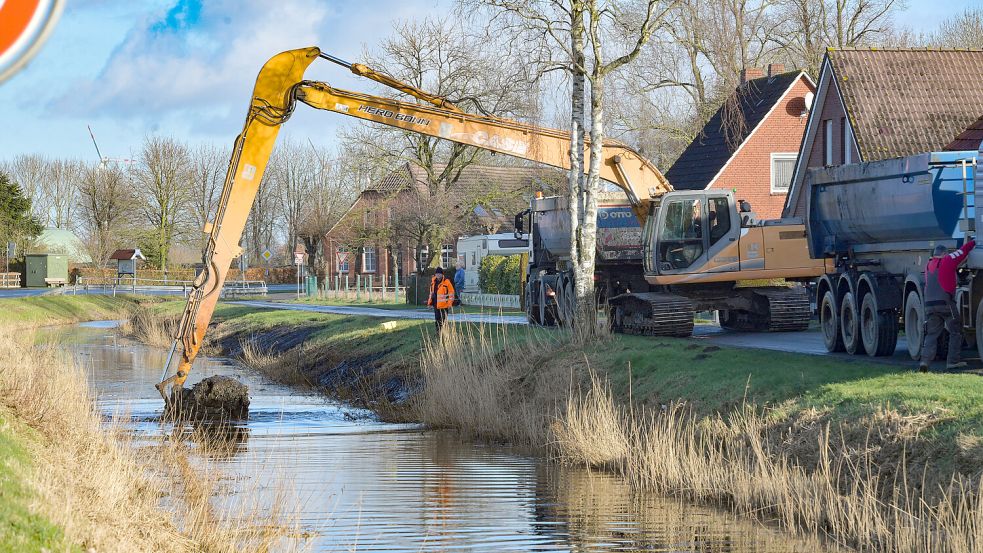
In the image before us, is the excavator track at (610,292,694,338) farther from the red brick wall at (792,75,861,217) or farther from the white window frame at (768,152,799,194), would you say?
the white window frame at (768,152,799,194)

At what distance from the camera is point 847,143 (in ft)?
107

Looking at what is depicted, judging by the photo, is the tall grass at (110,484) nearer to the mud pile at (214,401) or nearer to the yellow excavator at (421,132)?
the yellow excavator at (421,132)

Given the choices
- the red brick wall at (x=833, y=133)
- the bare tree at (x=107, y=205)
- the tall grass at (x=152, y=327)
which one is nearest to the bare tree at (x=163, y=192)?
the bare tree at (x=107, y=205)

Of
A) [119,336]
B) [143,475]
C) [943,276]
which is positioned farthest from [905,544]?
[119,336]

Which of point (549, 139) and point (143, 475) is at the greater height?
point (549, 139)

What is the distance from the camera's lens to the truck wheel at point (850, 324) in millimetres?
17406

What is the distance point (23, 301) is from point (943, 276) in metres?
45.5

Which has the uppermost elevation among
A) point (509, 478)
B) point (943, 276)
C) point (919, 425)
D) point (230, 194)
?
point (230, 194)

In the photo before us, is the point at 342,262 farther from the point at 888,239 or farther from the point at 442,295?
the point at 888,239

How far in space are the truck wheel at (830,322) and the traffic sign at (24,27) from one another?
54.1 feet

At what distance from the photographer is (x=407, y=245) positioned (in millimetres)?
61062

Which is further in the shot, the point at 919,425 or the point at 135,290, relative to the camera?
the point at 135,290

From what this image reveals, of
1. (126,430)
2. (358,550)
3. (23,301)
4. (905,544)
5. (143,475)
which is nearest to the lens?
(905,544)

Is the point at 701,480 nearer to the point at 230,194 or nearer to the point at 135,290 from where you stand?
the point at 230,194
